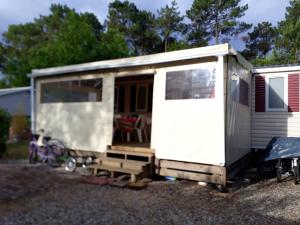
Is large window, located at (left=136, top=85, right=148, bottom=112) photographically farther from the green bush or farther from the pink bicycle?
the green bush

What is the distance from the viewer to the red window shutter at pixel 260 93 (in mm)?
9368

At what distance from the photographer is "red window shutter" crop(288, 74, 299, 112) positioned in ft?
29.3

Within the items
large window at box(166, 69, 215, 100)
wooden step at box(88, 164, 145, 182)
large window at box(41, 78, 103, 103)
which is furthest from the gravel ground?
large window at box(41, 78, 103, 103)

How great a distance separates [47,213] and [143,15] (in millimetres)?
21577

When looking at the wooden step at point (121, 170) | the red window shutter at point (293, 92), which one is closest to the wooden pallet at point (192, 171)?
the wooden step at point (121, 170)

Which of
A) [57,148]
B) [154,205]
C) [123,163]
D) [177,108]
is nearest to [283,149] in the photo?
[177,108]

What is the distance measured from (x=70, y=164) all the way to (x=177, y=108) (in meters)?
3.22

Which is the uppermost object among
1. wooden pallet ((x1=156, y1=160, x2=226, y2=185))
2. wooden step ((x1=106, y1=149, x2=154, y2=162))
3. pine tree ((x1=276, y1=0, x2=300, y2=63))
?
pine tree ((x1=276, y1=0, x2=300, y2=63))

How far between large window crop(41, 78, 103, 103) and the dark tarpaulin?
443 centimetres

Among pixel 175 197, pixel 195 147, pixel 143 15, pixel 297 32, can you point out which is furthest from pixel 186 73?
pixel 143 15

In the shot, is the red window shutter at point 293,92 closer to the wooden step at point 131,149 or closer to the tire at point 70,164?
the wooden step at point 131,149

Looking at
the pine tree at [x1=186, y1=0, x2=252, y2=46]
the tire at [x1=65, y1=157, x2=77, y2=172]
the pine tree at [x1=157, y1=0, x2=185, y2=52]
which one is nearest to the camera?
the tire at [x1=65, y1=157, x2=77, y2=172]

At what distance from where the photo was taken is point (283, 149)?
771 cm

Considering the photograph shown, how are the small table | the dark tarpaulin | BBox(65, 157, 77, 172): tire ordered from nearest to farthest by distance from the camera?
the dark tarpaulin
BBox(65, 157, 77, 172): tire
the small table
